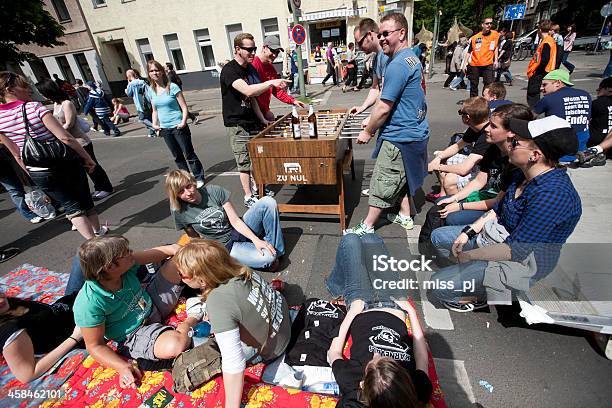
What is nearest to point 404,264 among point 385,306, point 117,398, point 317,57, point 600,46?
point 385,306

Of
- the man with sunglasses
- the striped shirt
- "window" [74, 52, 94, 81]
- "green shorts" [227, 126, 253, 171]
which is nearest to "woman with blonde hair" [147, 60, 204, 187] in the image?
"green shorts" [227, 126, 253, 171]

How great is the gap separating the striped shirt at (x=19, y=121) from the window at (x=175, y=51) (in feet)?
58.7

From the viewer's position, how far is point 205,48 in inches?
694

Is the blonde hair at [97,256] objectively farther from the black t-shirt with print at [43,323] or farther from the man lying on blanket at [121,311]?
the black t-shirt with print at [43,323]

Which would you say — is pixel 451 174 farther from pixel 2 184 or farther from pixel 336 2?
pixel 336 2

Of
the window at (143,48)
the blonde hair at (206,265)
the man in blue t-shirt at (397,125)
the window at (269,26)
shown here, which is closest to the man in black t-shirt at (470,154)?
the man in blue t-shirt at (397,125)

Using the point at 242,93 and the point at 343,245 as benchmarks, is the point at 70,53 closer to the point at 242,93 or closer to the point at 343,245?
the point at 242,93

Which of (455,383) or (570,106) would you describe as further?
(570,106)

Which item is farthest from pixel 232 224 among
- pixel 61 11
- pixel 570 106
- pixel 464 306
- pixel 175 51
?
pixel 61 11

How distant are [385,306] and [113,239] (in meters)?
1.79

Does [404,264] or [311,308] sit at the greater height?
Answer: [311,308]

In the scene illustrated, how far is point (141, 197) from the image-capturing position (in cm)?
525

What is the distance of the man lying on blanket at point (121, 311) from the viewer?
175cm

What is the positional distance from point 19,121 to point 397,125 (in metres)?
3.60
